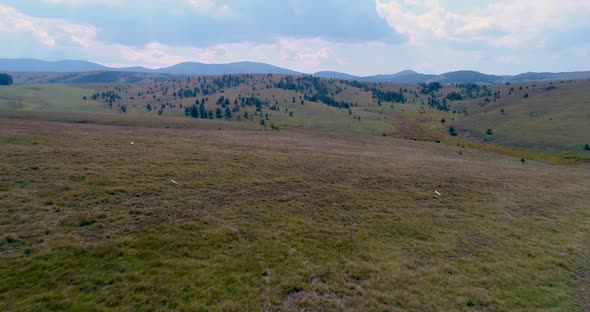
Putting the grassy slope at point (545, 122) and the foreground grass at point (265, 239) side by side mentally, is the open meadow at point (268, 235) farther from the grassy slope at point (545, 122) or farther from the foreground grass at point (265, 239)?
the grassy slope at point (545, 122)

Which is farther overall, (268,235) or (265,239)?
(268,235)

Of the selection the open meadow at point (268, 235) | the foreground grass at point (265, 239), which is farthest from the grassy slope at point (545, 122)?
the foreground grass at point (265, 239)

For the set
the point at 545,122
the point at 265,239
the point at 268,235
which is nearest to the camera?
the point at 265,239

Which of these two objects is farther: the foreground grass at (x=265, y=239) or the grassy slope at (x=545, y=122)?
the grassy slope at (x=545, y=122)

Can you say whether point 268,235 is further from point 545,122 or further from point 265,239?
point 545,122

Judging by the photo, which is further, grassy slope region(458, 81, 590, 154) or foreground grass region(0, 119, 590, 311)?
grassy slope region(458, 81, 590, 154)

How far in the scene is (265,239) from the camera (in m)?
18.4

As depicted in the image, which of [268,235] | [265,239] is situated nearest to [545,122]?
[268,235]

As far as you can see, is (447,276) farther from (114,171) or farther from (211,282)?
(114,171)

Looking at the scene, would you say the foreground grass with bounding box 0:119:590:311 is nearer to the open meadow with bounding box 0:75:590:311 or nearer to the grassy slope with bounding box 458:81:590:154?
the open meadow with bounding box 0:75:590:311

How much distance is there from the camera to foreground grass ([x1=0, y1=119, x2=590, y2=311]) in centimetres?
1351

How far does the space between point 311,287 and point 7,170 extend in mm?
26913

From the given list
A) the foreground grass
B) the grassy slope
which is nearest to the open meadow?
the foreground grass

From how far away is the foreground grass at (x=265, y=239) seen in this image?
44.3 ft
